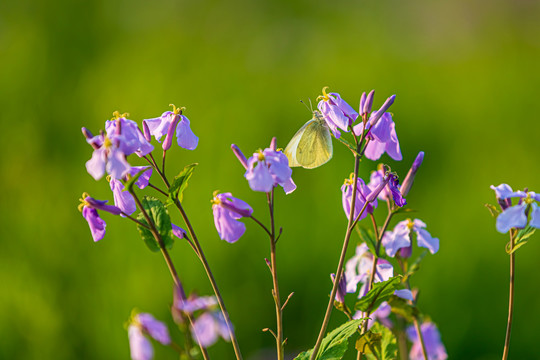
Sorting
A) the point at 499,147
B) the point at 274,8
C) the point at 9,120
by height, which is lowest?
the point at 499,147

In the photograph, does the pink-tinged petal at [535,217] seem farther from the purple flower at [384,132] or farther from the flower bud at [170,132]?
the flower bud at [170,132]

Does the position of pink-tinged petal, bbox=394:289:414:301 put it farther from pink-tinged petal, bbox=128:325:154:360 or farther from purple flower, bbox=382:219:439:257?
pink-tinged petal, bbox=128:325:154:360

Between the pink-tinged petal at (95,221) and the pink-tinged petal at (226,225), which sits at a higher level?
the pink-tinged petal at (95,221)

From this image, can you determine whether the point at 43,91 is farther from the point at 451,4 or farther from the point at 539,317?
the point at 451,4

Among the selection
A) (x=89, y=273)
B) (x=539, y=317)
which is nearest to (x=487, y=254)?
(x=539, y=317)

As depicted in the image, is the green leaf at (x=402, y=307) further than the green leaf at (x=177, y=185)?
Yes

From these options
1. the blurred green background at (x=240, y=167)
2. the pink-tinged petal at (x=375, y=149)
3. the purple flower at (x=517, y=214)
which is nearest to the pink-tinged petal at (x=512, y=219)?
the purple flower at (x=517, y=214)
